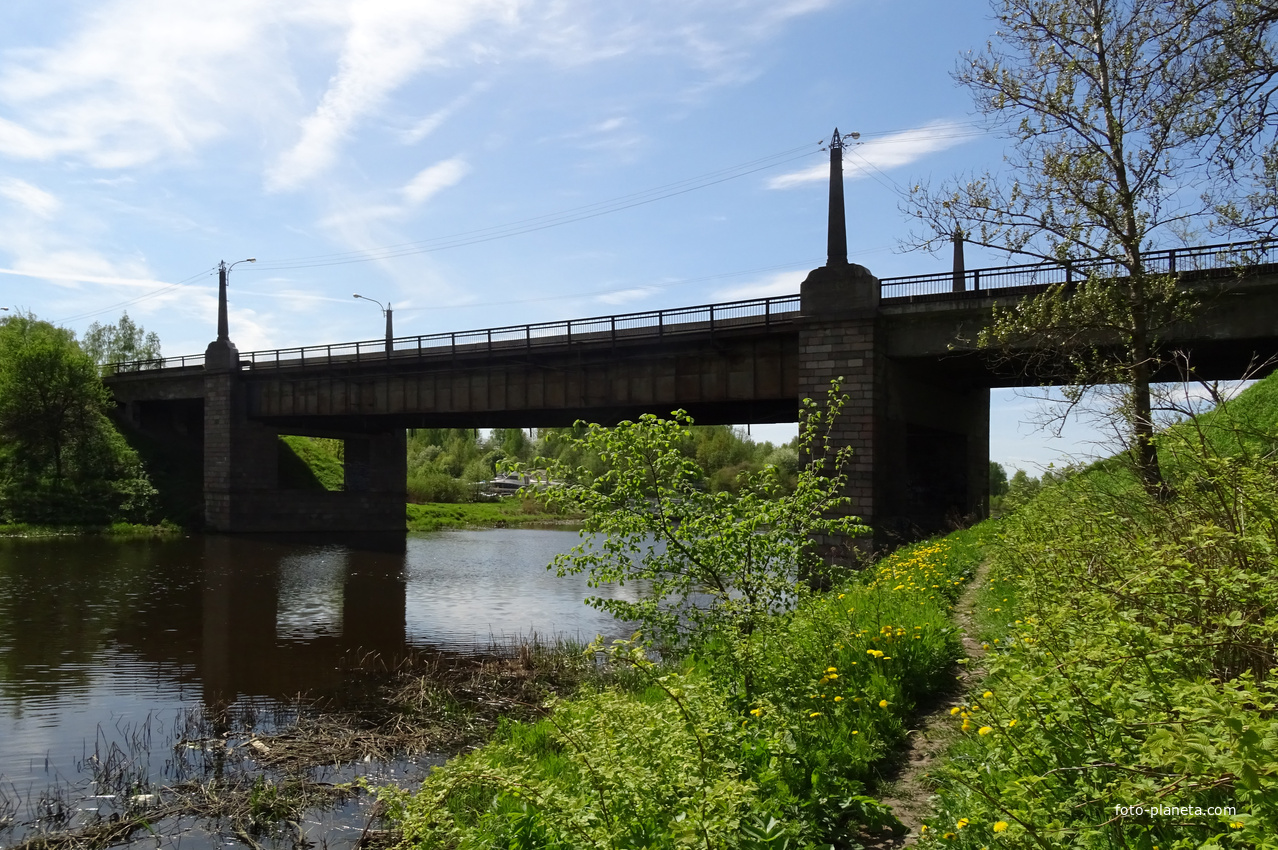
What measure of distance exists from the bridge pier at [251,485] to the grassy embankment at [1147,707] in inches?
1882

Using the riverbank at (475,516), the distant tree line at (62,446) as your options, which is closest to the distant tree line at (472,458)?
the riverbank at (475,516)

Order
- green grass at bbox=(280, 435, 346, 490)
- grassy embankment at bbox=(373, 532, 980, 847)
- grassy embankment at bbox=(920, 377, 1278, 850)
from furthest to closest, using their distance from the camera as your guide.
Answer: green grass at bbox=(280, 435, 346, 490)
grassy embankment at bbox=(373, 532, 980, 847)
grassy embankment at bbox=(920, 377, 1278, 850)

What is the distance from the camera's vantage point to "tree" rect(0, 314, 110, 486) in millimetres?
48469

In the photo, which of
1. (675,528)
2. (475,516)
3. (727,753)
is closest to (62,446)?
(475,516)

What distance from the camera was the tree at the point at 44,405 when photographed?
48.5m

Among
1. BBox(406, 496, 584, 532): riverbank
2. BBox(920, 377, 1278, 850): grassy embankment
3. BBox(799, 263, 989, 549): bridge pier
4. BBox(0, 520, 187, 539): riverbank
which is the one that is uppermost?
BBox(799, 263, 989, 549): bridge pier

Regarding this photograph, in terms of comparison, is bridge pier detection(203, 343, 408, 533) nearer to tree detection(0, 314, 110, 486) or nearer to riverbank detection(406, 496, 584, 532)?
riverbank detection(406, 496, 584, 532)

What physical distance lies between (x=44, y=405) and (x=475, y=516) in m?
29.1

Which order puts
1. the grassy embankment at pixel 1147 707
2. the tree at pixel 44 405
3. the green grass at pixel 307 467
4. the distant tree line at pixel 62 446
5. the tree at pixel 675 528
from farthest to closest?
1. the green grass at pixel 307 467
2. the tree at pixel 44 405
3. the distant tree line at pixel 62 446
4. the tree at pixel 675 528
5. the grassy embankment at pixel 1147 707

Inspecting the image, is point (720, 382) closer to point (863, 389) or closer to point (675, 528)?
point (863, 389)

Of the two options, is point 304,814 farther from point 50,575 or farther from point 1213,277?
point 50,575

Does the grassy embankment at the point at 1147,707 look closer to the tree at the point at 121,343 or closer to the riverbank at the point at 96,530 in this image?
the riverbank at the point at 96,530

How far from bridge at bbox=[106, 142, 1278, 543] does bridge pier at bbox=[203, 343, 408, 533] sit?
90 millimetres

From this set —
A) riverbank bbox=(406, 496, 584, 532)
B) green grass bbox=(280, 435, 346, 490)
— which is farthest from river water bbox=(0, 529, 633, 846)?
riverbank bbox=(406, 496, 584, 532)
